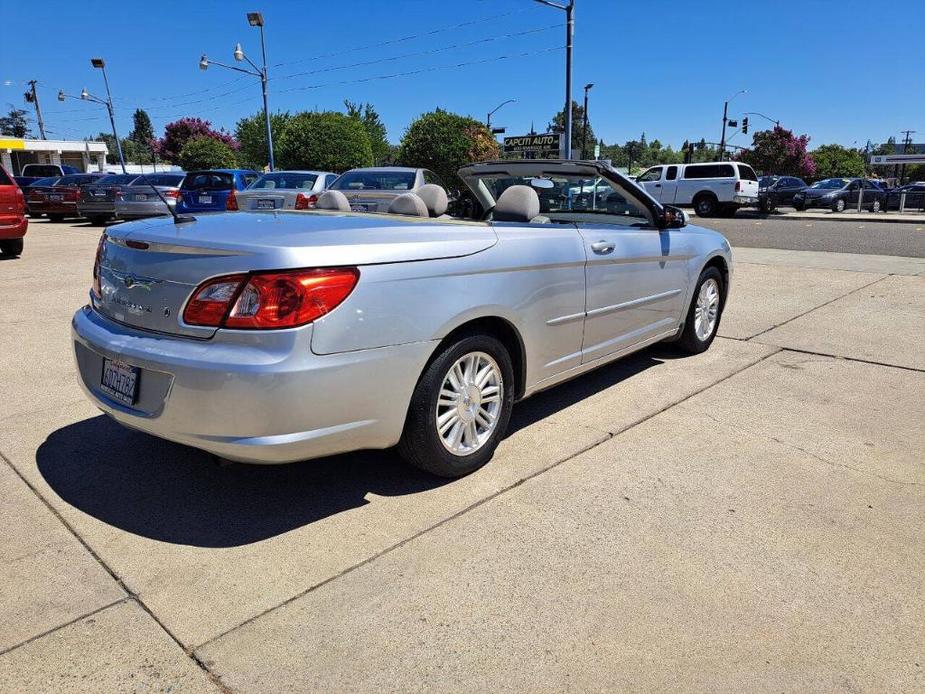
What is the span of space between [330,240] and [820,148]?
88.3 meters

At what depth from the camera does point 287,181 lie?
1332 centimetres

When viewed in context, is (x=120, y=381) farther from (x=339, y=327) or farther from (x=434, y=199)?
(x=434, y=199)

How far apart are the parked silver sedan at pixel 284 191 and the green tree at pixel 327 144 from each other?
1069 inches

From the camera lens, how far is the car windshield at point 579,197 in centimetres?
464

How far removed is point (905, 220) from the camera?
953 inches

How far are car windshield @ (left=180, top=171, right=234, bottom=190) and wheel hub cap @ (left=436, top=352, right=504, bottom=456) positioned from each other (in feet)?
41.7

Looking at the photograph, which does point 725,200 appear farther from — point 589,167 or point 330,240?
point 330,240

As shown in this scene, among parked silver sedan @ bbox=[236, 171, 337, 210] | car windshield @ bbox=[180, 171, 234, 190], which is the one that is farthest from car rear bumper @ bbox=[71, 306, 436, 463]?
car windshield @ bbox=[180, 171, 234, 190]

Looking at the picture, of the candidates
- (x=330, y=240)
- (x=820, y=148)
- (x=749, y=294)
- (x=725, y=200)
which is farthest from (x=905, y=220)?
(x=820, y=148)

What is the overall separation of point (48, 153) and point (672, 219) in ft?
250

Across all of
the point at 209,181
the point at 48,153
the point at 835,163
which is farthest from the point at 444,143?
the point at 835,163

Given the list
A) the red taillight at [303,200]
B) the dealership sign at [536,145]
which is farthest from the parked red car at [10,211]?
the dealership sign at [536,145]

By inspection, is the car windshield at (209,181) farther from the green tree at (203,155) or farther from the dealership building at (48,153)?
the dealership building at (48,153)

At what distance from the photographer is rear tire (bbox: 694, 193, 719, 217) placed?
1038 inches
